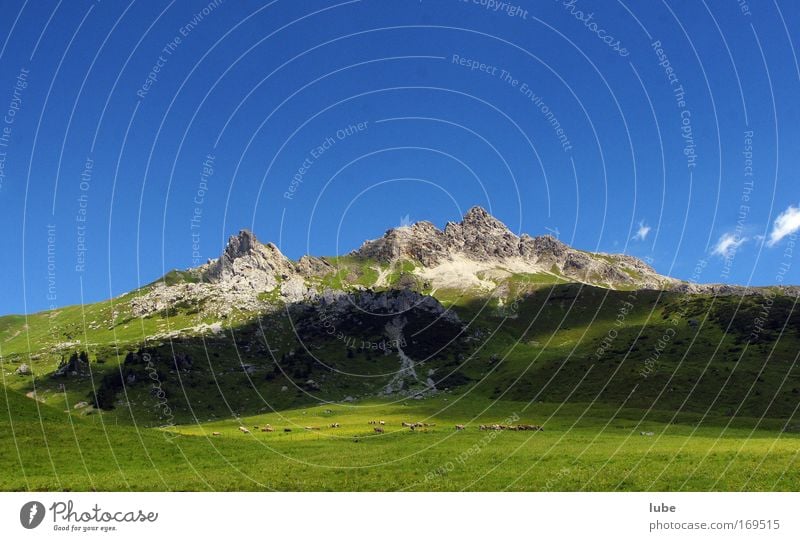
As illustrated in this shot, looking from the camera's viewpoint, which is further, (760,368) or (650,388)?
(760,368)

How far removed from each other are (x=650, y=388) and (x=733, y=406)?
21.9m

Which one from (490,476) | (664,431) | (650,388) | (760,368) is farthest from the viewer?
(760,368)

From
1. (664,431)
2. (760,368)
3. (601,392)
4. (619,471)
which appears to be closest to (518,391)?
(601,392)

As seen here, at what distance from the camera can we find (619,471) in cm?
3884

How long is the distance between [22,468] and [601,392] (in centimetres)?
12854

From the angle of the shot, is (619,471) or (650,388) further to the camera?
(650,388)

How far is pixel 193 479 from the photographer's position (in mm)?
38500
